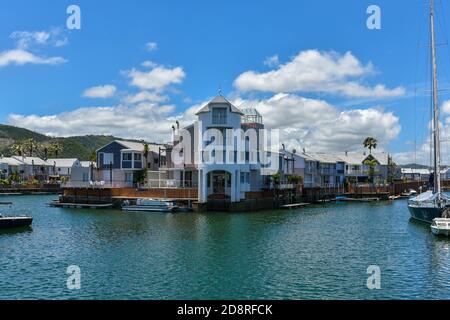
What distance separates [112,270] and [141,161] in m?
57.5

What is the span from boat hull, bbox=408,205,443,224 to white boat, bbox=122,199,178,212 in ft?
105

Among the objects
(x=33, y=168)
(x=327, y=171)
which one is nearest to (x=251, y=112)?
(x=327, y=171)

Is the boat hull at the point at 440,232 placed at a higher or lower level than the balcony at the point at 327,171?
lower

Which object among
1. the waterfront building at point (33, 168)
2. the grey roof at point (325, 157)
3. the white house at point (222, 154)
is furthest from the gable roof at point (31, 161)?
the white house at point (222, 154)

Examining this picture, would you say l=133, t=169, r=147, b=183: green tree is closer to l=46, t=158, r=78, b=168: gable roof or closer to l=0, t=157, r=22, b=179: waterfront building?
l=0, t=157, r=22, b=179: waterfront building

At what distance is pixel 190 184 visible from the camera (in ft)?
240

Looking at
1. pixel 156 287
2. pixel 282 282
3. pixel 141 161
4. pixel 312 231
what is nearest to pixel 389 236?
pixel 312 231

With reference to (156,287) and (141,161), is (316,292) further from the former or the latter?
(141,161)

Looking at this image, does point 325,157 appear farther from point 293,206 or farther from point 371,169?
point 293,206

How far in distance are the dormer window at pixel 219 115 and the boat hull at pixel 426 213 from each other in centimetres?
2863

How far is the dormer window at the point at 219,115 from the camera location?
67750mm

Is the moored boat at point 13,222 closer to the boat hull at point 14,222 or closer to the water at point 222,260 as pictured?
the boat hull at point 14,222

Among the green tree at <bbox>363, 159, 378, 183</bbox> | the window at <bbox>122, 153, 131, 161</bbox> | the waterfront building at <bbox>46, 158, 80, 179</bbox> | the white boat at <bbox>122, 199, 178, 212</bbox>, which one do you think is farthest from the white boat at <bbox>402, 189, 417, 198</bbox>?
the waterfront building at <bbox>46, 158, 80, 179</bbox>
